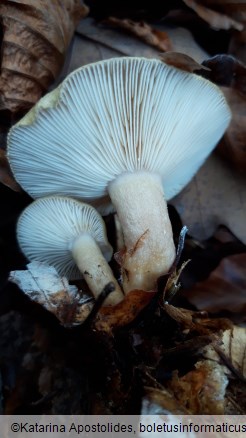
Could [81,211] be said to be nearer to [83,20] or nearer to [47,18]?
[47,18]

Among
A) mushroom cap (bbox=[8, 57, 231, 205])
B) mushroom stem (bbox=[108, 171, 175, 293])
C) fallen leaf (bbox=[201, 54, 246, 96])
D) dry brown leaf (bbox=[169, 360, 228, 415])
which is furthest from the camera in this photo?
fallen leaf (bbox=[201, 54, 246, 96])

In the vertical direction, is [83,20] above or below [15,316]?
above

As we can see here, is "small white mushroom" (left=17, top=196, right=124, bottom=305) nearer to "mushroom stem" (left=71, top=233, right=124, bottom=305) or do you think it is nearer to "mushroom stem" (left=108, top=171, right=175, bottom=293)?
"mushroom stem" (left=71, top=233, right=124, bottom=305)

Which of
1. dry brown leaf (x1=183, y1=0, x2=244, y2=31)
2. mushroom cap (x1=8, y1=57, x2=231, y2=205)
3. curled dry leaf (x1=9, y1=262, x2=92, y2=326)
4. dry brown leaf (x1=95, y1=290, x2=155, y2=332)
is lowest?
curled dry leaf (x1=9, y1=262, x2=92, y2=326)

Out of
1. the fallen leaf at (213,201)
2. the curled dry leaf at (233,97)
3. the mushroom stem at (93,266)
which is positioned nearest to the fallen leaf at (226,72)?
the curled dry leaf at (233,97)

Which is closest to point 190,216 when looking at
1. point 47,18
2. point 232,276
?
point 232,276

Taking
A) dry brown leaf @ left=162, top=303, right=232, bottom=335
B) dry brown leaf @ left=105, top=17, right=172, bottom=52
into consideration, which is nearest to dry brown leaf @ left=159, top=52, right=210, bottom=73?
dry brown leaf @ left=105, top=17, right=172, bottom=52
